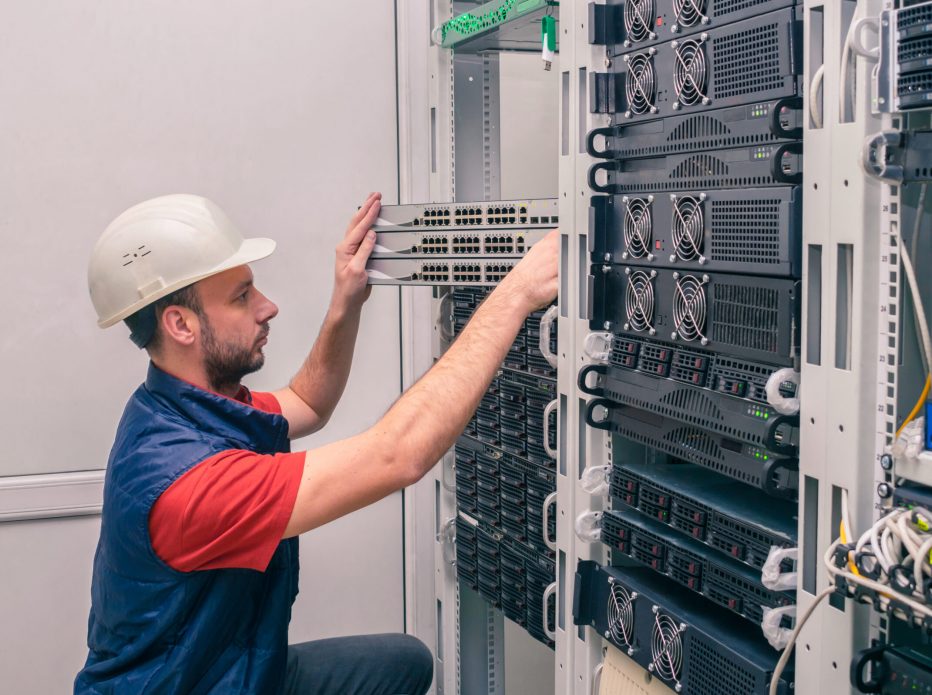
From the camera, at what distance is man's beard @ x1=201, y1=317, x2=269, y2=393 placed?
2039 mm

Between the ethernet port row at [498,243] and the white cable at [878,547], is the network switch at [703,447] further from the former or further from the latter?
the ethernet port row at [498,243]

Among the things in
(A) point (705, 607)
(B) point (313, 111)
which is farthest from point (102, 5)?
(A) point (705, 607)

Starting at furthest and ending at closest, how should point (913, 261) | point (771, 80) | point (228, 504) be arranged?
1. point (228, 504)
2. point (771, 80)
3. point (913, 261)

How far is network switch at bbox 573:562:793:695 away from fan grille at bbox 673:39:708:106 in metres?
0.90

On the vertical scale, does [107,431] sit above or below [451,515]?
above

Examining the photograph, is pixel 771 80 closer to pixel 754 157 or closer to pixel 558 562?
pixel 754 157

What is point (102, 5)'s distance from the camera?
2.85 m

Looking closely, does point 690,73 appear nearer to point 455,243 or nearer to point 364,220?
point 455,243

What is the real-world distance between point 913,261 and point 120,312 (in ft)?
4.75

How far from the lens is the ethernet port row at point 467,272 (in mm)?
2227

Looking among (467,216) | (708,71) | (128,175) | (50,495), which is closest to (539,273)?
(467,216)

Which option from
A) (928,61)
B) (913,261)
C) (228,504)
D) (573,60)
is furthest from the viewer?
(573,60)

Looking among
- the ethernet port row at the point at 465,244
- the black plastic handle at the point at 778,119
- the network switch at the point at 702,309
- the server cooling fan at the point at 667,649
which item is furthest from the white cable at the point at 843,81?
the ethernet port row at the point at 465,244

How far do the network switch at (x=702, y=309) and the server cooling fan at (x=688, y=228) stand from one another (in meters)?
0.04
